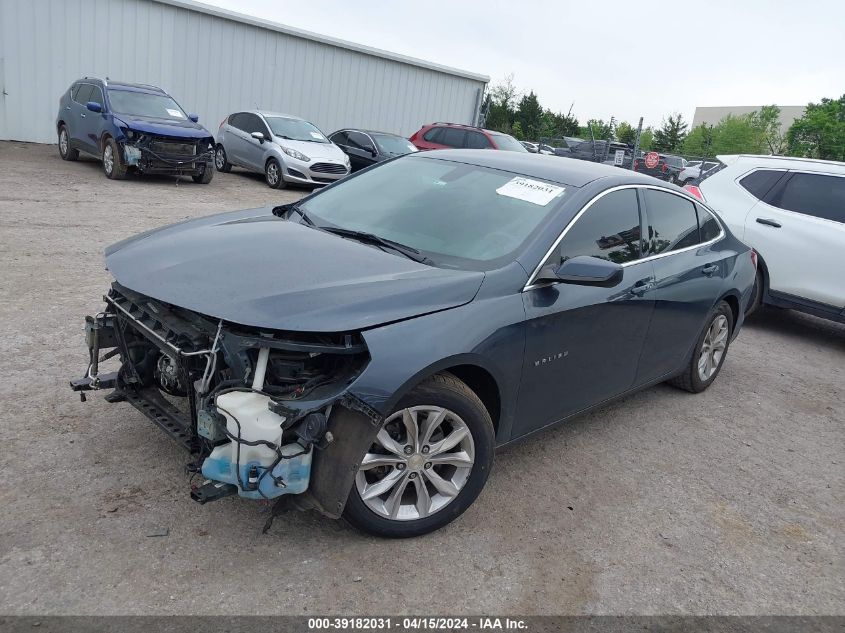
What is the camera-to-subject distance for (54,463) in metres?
3.36

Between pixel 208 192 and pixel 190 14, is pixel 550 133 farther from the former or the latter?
pixel 208 192

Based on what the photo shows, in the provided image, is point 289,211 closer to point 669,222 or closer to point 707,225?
point 669,222

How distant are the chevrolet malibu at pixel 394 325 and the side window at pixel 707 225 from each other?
563mm

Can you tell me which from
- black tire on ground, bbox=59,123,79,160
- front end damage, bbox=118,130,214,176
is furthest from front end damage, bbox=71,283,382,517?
black tire on ground, bbox=59,123,79,160

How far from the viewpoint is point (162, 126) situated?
41.3 ft

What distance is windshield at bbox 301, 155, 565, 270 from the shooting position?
356 cm

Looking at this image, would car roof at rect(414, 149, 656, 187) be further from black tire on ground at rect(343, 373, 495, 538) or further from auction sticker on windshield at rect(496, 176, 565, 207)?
black tire on ground at rect(343, 373, 495, 538)

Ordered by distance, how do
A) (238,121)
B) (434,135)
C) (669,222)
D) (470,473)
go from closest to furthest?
(470,473), (669,222), (238,121), (434,135)

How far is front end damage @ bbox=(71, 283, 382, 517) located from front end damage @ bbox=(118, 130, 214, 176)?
10464 mm

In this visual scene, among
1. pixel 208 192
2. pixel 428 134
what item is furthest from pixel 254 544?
pixel 428 134

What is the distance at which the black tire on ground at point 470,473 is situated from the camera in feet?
9.62

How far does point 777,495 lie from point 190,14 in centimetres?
1902

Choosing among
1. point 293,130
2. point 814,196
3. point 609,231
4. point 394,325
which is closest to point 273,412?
point 394,325

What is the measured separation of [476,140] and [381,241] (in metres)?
14.0
